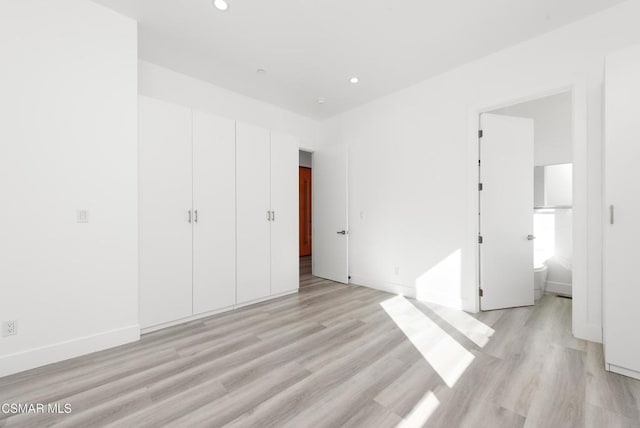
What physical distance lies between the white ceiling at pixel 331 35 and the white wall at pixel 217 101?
12 centimetres

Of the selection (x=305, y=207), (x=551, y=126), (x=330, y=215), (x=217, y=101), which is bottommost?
(x=330, y=215)

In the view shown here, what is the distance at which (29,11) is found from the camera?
2.04 m

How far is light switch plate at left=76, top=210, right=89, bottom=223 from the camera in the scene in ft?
7.34

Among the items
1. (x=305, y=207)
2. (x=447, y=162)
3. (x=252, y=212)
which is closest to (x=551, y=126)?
(x=447, y=162)

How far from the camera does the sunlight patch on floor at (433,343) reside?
2.00 meters

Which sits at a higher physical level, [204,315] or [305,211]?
[305,211]

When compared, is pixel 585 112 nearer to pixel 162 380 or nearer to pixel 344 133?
pixel 344 133

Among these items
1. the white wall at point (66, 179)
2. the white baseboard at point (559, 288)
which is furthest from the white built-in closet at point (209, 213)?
the white baseboard at point (559, 288)

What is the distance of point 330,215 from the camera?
4.70 metres

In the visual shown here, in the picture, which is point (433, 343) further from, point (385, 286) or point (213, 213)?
point (213, 213)

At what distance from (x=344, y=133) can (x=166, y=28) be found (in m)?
2.89

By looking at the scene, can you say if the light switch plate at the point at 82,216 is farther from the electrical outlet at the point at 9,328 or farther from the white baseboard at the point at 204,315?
the white baseboard at the point at 204,315

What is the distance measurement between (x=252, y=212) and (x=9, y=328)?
228 centimetres

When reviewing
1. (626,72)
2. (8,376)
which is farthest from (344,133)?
(8,376)
